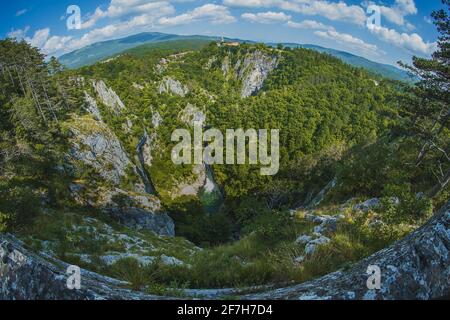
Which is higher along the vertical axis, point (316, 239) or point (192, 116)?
point (192, 116)

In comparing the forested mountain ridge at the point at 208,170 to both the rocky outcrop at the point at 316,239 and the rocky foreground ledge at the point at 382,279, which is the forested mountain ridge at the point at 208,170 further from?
the rocky foreground ledge at the point at 382,279

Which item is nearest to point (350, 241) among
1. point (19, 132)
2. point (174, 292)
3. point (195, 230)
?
point (174, 292)

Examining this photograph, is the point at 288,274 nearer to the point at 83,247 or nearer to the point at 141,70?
the point at 83,247

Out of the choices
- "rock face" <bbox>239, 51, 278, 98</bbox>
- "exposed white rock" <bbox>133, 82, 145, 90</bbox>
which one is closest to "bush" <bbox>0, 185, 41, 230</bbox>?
"exposed white rock" <bbox>133, 82, 145, 90</bbox>

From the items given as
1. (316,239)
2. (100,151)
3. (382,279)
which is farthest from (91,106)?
(382,279)

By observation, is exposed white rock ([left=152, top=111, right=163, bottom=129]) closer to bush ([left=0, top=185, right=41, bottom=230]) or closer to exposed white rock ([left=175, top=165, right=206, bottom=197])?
exposed white rock ([left=175, top=165, right=206, bottom=197])

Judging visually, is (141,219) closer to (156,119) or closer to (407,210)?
Answer: (407,210)
